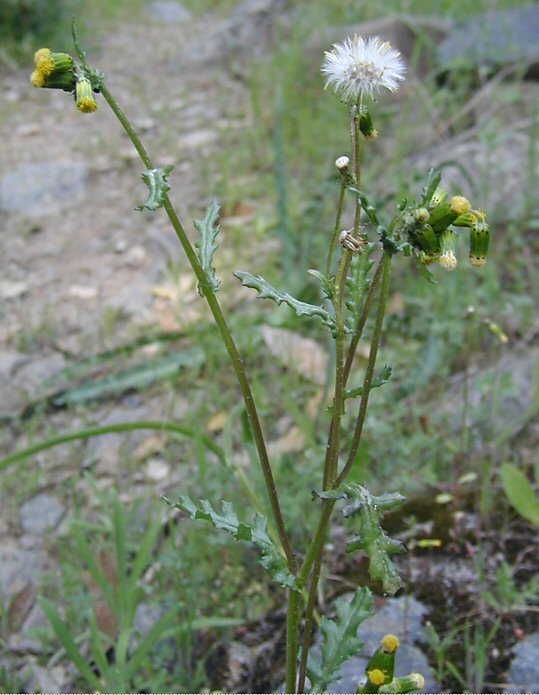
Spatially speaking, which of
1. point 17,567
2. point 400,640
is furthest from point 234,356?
point 17,567

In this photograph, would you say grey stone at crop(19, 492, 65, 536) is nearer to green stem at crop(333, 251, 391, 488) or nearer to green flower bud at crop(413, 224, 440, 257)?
green stem at crop(333, 251, 391, 488)

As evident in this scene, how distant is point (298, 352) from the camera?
104 inches

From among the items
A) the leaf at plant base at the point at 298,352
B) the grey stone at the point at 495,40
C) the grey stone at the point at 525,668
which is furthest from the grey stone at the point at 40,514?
the grey stone at the point at 495,40

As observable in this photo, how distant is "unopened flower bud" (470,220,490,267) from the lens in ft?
3.51

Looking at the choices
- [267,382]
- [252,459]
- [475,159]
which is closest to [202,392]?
[267,382]

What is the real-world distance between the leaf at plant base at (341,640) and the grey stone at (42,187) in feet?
9.64

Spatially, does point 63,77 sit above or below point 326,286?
above

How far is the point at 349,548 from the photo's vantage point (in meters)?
1.09

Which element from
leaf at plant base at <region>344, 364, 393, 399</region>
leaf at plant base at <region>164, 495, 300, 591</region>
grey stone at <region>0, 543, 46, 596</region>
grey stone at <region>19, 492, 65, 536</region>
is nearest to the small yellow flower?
leaf at plant base at <region>164, 495, 300, 591</region>

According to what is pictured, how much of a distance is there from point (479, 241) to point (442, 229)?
56 millimetres

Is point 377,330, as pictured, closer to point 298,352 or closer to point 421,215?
point 421,215

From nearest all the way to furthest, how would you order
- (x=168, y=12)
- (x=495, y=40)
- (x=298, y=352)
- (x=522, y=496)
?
(x=522, y=496) < (x=298, y=352) < (x=495, y=40) < (x=168, y=12)

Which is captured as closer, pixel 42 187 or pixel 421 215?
pixel 421 215

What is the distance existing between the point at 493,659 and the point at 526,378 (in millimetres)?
995
